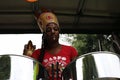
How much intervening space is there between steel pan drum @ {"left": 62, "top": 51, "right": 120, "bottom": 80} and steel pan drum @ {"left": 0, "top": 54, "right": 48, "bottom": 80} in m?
0.14

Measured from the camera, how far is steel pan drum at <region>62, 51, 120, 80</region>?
6.59 feet

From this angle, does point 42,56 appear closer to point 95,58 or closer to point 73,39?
point 95,58

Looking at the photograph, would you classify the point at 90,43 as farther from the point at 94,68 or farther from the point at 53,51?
the point at 94,68

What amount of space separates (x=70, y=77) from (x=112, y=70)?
0.77ft

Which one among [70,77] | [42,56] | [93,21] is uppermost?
[93,21]

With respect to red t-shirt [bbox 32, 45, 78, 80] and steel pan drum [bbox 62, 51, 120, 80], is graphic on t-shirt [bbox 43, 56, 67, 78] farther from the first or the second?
steel pan drum [bbox 62, 51, 120, 80]

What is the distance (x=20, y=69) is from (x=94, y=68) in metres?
0.41

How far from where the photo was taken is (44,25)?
2.60m

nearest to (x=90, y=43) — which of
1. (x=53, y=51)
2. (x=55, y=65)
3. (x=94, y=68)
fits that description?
(x=53, y=51)

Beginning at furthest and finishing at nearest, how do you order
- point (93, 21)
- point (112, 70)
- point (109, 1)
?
point (93, 21), point (109, 1), point (112, 70)

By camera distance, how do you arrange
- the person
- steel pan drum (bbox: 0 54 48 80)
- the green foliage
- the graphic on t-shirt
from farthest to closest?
the green foliage → the person → the graphic on t-shirt → steel pan drum (bbox: 0 54 48 80)

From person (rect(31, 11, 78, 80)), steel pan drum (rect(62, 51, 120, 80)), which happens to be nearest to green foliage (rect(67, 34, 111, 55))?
person (rect(31, 11, 78, 80))

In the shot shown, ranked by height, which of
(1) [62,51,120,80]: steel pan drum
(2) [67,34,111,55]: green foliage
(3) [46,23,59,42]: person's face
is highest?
(2) [67,34,111,55]: green foliage

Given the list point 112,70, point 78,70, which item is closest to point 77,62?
point 78,70
